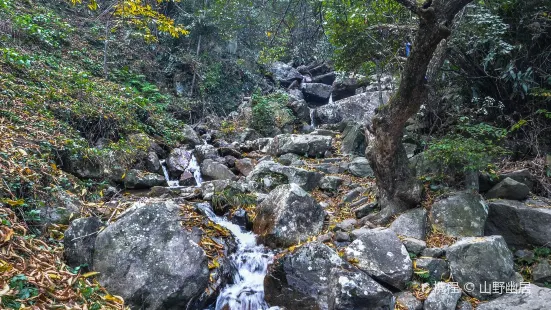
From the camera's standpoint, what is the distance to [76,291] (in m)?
2.95

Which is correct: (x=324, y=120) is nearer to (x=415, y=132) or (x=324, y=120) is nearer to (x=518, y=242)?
(x=415, y=132)

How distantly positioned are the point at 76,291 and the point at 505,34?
24.8 feet

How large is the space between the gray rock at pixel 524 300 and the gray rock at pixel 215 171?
5.86 m

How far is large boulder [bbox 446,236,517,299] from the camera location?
14.0 ft

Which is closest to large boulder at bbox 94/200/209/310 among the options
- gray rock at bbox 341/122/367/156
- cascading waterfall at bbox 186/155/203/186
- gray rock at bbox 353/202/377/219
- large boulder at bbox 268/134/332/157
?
gray rock at bbox 353/202/377/219

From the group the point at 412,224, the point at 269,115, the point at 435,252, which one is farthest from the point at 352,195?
the point at 269,115

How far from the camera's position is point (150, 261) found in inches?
151

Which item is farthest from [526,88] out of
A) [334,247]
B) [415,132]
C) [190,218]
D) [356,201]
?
[190,218]

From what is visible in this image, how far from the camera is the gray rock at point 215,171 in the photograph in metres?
8.73

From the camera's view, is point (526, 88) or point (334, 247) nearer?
point (334, 247)

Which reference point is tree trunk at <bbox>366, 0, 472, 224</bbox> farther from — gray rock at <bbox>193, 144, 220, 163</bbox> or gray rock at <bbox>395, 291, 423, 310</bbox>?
gray rock at <bbox>193, 144, 220, 163</bbox>

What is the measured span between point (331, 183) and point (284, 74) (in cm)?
1393

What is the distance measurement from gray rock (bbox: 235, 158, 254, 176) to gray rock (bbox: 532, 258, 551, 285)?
6020 millimetres

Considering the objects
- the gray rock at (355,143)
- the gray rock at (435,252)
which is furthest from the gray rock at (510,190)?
the gray rock at (355,143)
